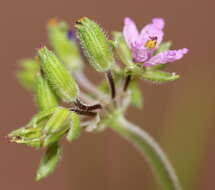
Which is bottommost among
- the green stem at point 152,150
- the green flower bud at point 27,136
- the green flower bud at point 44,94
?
the green stem at point 152,150

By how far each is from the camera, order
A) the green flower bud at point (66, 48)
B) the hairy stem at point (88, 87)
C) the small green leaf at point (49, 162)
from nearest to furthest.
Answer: the small green leaf at point (49, 162) < the hairy stem at point (88, 87) < the green flower bud at point (66, 48)

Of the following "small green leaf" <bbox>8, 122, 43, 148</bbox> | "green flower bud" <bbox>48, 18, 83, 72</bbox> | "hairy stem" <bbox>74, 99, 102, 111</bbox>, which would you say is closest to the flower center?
"hairy stem" <bbox>74, 99, 102, 111</bbox>

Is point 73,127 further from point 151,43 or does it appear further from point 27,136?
point 151,43

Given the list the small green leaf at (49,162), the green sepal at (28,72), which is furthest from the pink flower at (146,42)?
the green sepal at (28,72)

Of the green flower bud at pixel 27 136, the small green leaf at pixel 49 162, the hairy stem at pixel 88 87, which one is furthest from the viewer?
the hairy stem at pixel 88 87

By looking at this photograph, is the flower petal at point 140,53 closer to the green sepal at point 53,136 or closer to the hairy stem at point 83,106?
the hairy stem at point 83,106

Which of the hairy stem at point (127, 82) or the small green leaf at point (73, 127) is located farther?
the hairy stem at point (127, 82)

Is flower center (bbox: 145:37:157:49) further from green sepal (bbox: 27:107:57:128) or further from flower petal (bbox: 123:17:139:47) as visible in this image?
green sepal (bbox: 27:107:57:128)

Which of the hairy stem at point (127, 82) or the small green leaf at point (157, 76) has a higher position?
the hairy stem at point (127, 82)
